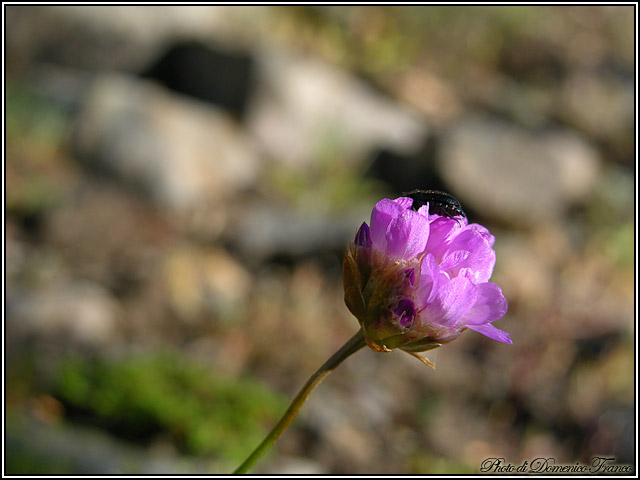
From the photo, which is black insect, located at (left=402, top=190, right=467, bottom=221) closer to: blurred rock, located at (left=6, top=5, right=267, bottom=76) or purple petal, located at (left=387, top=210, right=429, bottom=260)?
purple petal, located at (left=387, top=210, right=429, bottom=260)

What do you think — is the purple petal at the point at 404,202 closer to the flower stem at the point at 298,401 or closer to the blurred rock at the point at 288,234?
the flower stem at the point at 298,401

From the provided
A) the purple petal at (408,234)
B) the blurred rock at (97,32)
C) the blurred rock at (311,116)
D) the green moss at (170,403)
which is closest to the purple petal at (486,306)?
the purple petal at (408,234)

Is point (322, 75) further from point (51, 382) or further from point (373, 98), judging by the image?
point (51, 382)

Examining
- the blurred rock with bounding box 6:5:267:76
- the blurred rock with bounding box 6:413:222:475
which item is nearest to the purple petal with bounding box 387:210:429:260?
the blurred rock with bounding box 6:413:222:475

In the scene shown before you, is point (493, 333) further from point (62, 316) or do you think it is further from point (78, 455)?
point (62, 316)

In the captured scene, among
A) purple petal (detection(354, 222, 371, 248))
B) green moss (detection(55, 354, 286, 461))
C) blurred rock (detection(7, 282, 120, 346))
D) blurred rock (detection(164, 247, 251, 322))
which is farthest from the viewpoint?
blurred rock (detection(164, 247, 251, 322))

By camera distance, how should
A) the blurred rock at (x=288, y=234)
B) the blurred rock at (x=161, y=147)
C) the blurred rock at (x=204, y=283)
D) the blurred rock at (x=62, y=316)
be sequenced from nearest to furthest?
the blurred rock at (x=62, y=316)
the blurred rock at (x=204, y=283)
the blurred rock at (x=288, y=234)
the blurred rock at (x=161, y=147)

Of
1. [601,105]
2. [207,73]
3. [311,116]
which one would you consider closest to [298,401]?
[311,116]
